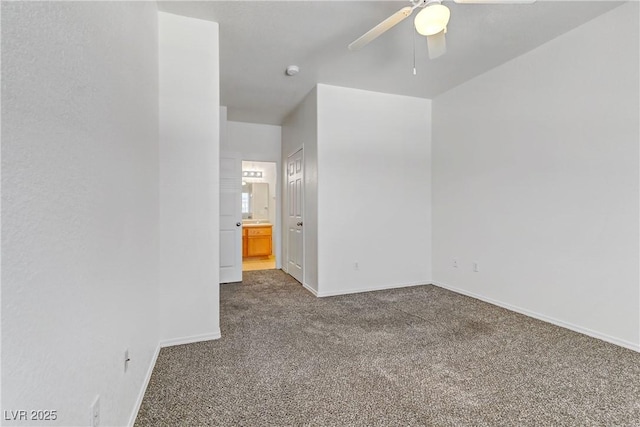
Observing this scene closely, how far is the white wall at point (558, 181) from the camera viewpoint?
7.75ft

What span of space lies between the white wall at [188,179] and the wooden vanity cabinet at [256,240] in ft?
13.4

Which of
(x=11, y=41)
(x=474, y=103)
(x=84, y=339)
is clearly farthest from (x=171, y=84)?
(x=474, y=103)

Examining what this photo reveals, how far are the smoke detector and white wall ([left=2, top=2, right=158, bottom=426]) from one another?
6.06ft

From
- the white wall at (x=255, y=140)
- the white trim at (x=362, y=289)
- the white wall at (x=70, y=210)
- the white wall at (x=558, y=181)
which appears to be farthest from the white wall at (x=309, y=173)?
Answer: the white wall at (x=70, y=210)

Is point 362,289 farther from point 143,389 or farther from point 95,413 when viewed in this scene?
point 95,413

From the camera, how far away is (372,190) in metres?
4.05

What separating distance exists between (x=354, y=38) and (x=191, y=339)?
3.03m

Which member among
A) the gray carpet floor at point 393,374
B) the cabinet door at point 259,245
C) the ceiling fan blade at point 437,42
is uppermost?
the ceiling fan blade at point 437,42

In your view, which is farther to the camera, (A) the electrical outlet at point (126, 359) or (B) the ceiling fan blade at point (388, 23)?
(B) the ceiling fan blade at point (388, 23)

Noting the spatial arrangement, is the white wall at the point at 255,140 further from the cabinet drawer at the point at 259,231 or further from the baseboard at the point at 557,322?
the baseboard at the point at 557,322

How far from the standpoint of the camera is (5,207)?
630mm

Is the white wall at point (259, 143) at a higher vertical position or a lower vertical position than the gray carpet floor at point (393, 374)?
higher

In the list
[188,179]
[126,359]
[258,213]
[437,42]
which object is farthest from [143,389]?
[258,213]

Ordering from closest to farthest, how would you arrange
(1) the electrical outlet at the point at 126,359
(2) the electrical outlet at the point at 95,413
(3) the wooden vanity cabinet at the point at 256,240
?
(2) the electrical outlet at the point at 95,413 → (1) the electrical outlet at the point at 126,359 → (3) the wooden vanity cabinet at the point at 256,240
